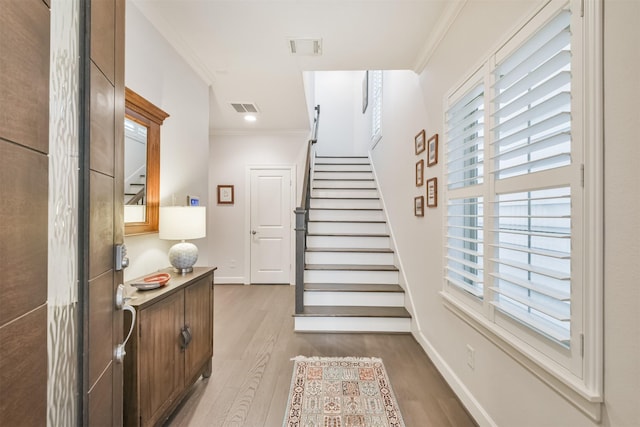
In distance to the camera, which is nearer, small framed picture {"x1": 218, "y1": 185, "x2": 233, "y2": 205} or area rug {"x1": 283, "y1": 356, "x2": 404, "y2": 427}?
area rug {"x1": 283, "y1": 356, "x2": 404, "y2": 427}

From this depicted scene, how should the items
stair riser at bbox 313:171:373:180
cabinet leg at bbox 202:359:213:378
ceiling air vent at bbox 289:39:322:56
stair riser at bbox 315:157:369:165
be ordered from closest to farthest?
cabinet leg at bbox 202:359:213:378, ceiling air vent at bbox 289:39:322:56, stair riser at bbox 313:171:373:180, stair riser at bbox 315:157:369:165

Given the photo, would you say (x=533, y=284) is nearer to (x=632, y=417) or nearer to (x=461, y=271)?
(x=632, y=417)

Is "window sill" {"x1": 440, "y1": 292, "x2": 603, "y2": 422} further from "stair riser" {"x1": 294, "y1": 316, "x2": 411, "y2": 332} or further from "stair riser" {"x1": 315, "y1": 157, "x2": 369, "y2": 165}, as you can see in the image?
"stair riser" {"x1": 315, "y1": 157, "x2": 369, "y2": 165}

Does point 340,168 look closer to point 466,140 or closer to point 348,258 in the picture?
point 348,258

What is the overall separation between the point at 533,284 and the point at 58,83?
70.6 inches

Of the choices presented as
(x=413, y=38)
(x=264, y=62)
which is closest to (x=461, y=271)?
(x=413, y=38)

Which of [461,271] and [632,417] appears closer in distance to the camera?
[632,417]

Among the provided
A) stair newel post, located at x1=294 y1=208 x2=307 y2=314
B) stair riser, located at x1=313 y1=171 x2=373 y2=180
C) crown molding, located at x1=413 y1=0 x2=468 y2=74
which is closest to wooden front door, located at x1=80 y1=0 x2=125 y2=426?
crown molding, located at x1=413 y1=0 x2=468 y2=74

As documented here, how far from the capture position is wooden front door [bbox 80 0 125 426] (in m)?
0.87

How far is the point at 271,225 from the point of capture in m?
5.11

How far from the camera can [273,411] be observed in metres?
1.89

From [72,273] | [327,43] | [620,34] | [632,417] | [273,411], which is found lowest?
[273,411]

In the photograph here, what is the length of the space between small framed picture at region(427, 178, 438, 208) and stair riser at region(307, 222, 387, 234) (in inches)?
69.0

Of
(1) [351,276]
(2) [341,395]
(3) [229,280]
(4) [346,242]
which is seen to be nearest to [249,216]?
(3) [229,280]
